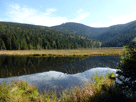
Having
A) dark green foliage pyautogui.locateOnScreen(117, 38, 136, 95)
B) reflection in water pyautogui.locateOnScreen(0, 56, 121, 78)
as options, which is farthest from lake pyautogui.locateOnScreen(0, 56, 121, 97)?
dark green foliage pyautogui.locateOnScreen(117, 38, 136, 95)

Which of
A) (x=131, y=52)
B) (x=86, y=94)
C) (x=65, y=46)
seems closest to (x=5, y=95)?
(x=86, y=94)

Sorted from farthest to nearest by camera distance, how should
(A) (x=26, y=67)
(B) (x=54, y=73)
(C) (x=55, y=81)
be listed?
(A) (x=26, y=67)
(B) (x=54, y=73)
(C) (x=55, y=81)

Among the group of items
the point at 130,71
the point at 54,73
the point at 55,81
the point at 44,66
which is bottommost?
the point at 44,66

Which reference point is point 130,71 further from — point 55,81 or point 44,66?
point 44,66

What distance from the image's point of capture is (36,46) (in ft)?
341

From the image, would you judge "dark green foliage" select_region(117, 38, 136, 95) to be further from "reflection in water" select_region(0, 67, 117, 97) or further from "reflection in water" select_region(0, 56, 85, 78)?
"reflection in water" select_region(0, 56, 85, 78)

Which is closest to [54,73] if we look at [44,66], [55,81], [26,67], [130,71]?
[55,81]

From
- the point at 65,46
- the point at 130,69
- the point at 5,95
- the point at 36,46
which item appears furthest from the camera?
the point at 65,46

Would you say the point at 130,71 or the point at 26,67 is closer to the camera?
the point at 130,71

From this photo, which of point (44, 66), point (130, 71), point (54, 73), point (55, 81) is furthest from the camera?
point (44, 66)

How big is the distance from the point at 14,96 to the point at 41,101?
54.7 inches

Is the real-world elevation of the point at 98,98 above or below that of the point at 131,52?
below

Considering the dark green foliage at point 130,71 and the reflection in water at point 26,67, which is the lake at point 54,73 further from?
the dark green foliage at point 130,71

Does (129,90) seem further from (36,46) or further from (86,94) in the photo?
(36,46)
